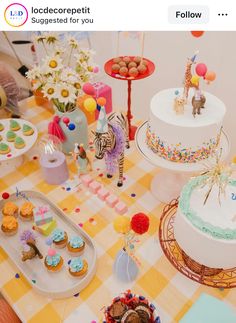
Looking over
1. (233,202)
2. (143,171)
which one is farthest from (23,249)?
(233,202)

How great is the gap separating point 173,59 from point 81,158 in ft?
3.35

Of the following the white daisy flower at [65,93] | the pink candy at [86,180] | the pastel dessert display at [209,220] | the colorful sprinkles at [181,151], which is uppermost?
the white daisy flower at [65,93]

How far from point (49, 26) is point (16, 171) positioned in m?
0.84

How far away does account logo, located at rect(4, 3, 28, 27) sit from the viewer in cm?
163

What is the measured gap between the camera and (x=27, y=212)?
169 centimetres

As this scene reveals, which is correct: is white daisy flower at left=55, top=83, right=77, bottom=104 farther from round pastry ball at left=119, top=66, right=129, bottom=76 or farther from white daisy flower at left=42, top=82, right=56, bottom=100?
round pastry ball at left=119, top=66, right=129, bottom=76

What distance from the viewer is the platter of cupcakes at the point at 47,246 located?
56.7 inches

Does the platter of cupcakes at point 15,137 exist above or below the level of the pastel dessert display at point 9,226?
above

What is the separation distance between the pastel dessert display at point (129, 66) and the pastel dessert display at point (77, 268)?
40.5 inches

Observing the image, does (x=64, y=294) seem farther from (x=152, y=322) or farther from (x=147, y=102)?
(x=147, y=102)

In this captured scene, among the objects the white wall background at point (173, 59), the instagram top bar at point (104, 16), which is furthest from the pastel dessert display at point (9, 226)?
the white wall background at point (173, 59)

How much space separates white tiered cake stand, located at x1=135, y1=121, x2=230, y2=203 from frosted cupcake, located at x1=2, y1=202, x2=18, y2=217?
70 cm

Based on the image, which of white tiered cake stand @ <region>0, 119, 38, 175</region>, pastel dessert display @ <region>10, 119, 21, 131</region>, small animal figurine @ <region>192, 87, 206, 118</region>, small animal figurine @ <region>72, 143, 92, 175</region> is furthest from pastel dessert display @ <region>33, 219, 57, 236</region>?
small animal figurine @ <region>192, 87, 206, 118</region>

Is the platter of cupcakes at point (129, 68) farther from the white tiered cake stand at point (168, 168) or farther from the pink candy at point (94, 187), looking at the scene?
the pink candy at point (94, 187)
